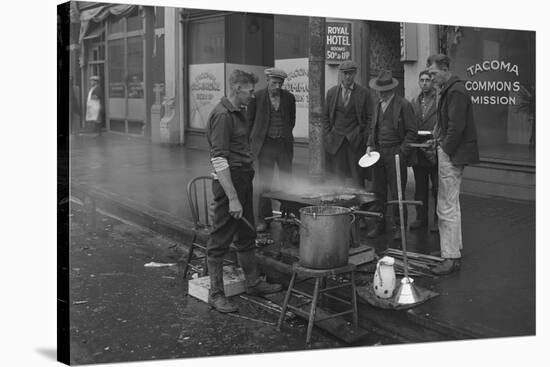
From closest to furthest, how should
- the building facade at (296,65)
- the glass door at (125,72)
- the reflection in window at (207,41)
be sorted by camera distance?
the glass door at (125,72)
the building facade at (296,65)
the reflection in window at (207,41)

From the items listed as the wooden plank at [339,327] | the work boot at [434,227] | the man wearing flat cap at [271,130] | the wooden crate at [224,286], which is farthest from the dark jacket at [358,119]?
the wooden plank at [339,327]

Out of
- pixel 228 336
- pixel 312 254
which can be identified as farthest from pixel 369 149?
pixel 228 336

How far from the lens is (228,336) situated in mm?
5262

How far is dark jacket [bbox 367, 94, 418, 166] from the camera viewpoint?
6.52 metres

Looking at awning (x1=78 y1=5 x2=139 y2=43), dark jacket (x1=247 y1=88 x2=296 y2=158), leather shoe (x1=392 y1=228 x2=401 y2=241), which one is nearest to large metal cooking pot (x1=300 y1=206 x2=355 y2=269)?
dark jacket (x1=247 y1=88 x2=296 y2=158)

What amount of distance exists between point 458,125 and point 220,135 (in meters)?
2.10

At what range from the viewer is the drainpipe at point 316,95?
5.96 meters

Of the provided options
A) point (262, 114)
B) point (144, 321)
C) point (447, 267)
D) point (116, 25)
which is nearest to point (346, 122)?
point (262, 114)

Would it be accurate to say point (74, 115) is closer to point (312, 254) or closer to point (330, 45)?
point (312, 254)

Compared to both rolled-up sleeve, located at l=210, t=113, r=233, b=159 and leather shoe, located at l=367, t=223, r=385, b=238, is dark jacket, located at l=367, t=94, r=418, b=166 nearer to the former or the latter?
leather shoe, located at l=367, t=223, r=385, b=238

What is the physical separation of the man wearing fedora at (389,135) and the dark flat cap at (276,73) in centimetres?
87

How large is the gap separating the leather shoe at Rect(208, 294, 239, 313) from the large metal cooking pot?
0.83m

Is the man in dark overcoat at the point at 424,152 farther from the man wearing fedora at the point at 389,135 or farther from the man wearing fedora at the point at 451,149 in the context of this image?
the man wearing fedora at the point at 451,149

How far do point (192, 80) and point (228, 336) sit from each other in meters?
2.42
